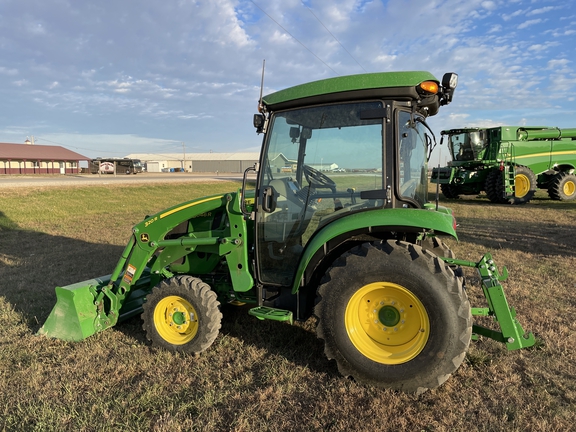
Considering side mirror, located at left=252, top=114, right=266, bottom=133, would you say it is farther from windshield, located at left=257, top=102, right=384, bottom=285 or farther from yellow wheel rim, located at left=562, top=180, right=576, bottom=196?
yellow wheel rim, located at left=562, top=180, right=576, bottom=196

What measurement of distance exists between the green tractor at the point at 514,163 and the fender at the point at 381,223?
13.7 m

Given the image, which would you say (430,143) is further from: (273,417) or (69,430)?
(69,430)

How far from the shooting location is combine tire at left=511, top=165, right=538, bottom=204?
1550cm

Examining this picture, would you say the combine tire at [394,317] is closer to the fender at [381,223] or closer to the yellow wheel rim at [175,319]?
the fender at [381,223]

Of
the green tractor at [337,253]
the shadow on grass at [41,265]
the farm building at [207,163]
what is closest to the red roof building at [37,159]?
the farm building at [207,163]

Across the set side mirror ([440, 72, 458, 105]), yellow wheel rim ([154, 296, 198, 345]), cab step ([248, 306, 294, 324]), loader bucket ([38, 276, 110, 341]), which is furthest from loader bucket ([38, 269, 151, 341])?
side mirror ([440, 72, 458, 105])

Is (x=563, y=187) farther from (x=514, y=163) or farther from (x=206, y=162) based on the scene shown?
(x=206, y=162)

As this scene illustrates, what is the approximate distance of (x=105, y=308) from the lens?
398 cm

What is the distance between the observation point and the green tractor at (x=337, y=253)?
2762mm

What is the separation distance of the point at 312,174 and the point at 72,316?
2.66 m

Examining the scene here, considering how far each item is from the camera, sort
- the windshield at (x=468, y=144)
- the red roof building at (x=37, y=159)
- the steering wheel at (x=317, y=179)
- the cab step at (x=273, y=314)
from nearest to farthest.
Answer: the cab step at (x=273, y=314) < the steering wheel at (x=317, y=179) < the windshield at (x=468, y=144) < the red roof building at (x=37, y=159)

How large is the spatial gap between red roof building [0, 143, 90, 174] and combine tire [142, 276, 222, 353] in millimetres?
49439

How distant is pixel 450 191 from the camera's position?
18109 mm

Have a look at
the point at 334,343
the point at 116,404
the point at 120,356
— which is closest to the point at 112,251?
the point at 120,356
